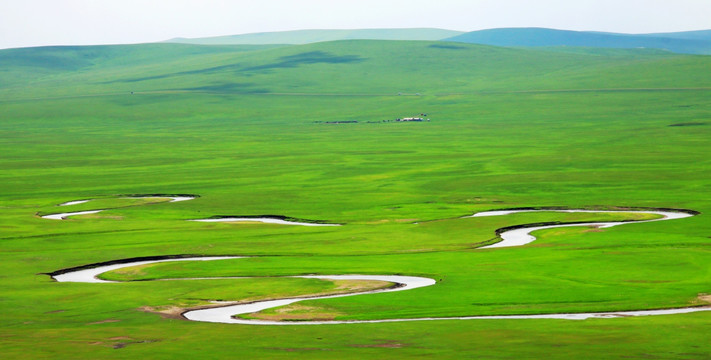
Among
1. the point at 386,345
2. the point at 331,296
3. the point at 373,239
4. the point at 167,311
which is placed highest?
the point at 386,345

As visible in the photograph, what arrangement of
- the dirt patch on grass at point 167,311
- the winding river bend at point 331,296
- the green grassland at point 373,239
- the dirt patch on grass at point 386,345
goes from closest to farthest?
the dirt patch on grass at point 386,345 → the green grassland at point 373,239 → the winding river bend at point 331,296 → the dirt patch on grass at point 167,311

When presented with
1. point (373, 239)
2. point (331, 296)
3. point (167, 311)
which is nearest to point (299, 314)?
point (331, 296)

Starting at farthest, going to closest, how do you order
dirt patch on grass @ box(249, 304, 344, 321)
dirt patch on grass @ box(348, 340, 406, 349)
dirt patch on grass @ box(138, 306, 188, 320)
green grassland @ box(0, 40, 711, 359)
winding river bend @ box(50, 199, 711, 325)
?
dirt patch on grass @ box(138, 306, 188, 320)
dirt patch on grass @ box(249, 304, 344, 321)
winding river bend @ box(50, 199, 711, 325)
green grassland @ box(0, 40, 711, 359)
dirt patch on grass @ box(348, 340, 406, 349)

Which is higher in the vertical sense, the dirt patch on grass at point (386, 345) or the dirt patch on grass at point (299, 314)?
the dirt patch on grass at point (386, 345)

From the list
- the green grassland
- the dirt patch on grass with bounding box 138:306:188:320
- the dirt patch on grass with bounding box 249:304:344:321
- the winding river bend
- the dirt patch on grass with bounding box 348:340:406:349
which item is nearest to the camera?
the dirt patch on grass with bounding box 348:340:406:349

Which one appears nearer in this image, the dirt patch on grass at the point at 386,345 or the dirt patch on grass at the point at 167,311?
the dirt patch on grass at the point at 386,345

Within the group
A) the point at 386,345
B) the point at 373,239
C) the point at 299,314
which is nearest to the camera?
the point at 386,345

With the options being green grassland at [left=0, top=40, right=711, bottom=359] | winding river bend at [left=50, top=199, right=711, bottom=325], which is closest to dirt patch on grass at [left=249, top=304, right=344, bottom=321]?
winding river bend at [left=50, top=199, right=711, bottom=325]

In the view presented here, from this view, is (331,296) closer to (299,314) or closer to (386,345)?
(299,314)

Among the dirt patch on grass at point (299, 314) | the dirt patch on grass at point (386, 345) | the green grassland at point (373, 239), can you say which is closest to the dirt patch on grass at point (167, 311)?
the green grassland at point (373, 239)

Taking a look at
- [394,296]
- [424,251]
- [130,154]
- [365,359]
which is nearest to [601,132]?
[130,154]

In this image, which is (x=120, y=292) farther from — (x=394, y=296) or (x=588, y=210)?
(x=588, y=210)

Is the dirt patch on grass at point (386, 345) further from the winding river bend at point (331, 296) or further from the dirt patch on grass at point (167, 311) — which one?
the dirt patch on grass at point (167, 311)

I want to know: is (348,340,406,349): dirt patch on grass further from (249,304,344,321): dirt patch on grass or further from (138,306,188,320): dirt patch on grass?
(138,306,188,320): dirt patch on grass
